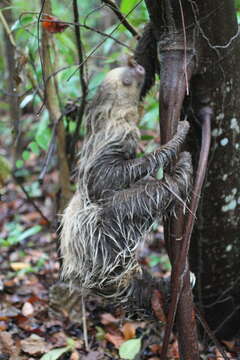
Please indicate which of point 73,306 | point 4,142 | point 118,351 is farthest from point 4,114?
point 118,351

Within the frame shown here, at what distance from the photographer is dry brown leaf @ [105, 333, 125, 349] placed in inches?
148

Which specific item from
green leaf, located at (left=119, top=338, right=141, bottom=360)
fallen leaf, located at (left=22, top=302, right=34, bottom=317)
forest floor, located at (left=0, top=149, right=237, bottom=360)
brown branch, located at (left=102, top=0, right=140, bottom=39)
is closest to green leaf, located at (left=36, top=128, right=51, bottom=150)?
forest floor, located at (left=0, top=149, right=237, bottom=360)

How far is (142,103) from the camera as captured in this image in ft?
12.2

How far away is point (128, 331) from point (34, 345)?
815mm

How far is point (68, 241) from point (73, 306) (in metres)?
1.17

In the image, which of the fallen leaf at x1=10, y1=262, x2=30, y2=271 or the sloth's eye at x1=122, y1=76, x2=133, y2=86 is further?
the fallen leaf at x1=10, y1=262, x2=30, y2=271

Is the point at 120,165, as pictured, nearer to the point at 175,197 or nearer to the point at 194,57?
the point at 175,197

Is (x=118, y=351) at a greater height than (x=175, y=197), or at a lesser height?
lesser

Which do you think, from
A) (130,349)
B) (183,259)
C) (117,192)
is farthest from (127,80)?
(130,349)

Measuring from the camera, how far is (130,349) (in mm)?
3402

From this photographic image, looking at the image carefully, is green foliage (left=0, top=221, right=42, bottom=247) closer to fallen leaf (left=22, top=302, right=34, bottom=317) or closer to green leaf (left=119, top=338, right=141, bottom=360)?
fallen leaf (left=22, top=302, right=34, bottom=317)

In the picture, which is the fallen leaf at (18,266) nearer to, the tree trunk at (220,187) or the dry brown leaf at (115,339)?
the dry brown leaf at (115,339)

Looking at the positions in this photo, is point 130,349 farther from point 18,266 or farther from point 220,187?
point 18,266

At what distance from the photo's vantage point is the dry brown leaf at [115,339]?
3769 millimetres
